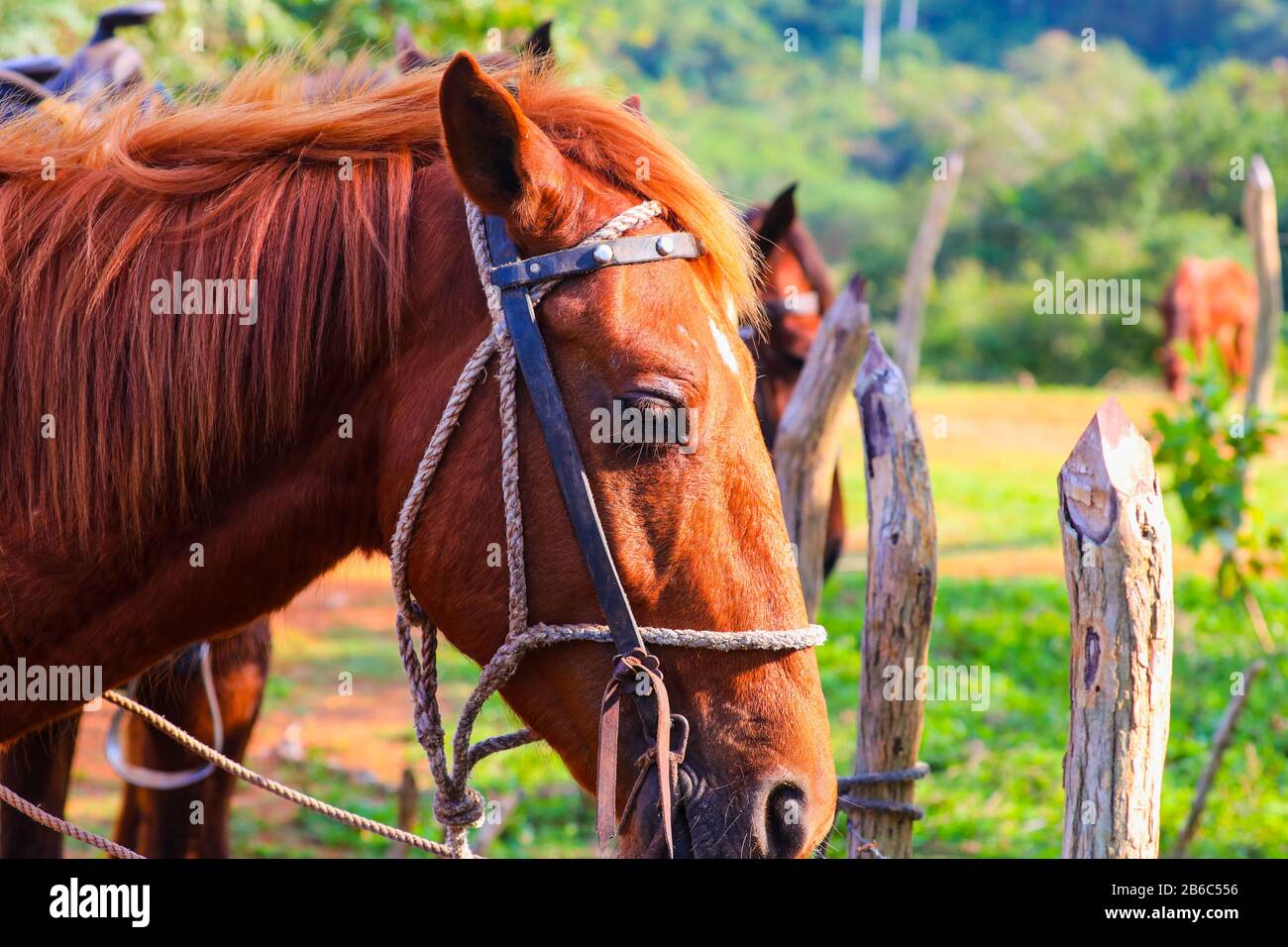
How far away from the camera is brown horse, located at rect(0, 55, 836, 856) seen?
1.88 meters

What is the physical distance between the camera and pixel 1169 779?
17.3ft

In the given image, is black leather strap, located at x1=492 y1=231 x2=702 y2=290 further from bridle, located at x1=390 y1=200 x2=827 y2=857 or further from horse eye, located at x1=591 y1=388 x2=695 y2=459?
horse eye, located at x1=591 y1=388 x2=695 y2=459

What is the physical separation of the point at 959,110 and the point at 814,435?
1864 inches

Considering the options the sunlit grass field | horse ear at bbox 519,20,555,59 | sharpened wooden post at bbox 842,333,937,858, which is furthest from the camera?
the sunlit grass field

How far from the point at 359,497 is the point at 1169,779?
4.56m

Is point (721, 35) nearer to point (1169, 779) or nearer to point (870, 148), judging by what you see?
point (870, 148)

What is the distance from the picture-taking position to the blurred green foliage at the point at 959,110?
882 centimetres

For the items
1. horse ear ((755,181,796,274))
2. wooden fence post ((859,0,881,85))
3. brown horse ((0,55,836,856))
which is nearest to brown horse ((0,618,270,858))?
brown horse ((0,55,836,856))

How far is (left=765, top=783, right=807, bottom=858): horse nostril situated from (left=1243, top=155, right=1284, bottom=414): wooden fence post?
7.36 m

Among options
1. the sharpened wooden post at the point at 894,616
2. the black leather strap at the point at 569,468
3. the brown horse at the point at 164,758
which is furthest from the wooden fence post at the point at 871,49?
the black leather strap at the point at 569,468

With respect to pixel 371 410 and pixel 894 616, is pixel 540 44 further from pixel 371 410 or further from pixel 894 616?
pixel 894 616

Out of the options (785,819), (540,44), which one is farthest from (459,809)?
(540,44)

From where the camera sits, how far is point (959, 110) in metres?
47.1

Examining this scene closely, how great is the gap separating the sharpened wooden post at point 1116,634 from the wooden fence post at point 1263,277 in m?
6.62
